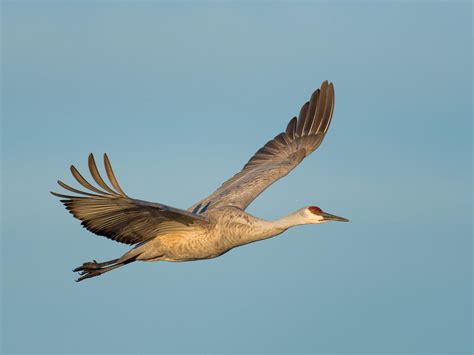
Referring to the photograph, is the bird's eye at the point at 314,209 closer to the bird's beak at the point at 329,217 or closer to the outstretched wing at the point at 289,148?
the bird's beak at the point at 329,217

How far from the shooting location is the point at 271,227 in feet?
51.2

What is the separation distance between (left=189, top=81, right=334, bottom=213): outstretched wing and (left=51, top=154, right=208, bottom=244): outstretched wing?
2474 millimetres

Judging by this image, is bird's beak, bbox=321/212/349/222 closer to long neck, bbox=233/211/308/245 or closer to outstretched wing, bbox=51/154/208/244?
long neck, bbox=233/211/308/245

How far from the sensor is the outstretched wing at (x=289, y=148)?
1842 cm

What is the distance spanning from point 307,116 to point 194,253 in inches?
192

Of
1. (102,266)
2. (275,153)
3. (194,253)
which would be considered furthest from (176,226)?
(275,153)

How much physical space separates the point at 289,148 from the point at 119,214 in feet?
18.4

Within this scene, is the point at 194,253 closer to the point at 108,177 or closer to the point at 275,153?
the point at 108,177

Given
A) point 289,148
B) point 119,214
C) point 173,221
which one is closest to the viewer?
point 119,214

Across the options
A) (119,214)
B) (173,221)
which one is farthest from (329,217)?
(119,214)

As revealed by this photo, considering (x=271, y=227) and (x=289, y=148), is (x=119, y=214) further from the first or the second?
(x=289, y=148)

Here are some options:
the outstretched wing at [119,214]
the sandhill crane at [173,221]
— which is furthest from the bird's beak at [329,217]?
the outstretched wing at [119,214]

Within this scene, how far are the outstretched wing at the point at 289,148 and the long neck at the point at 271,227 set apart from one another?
8.13ft

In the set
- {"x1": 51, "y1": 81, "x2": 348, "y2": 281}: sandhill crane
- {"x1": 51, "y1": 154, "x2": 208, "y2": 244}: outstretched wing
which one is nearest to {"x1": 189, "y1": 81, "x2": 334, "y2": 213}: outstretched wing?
{"x1": 51, "y1": 81, "x2": 348, "y2": 281}: sandhill crane
